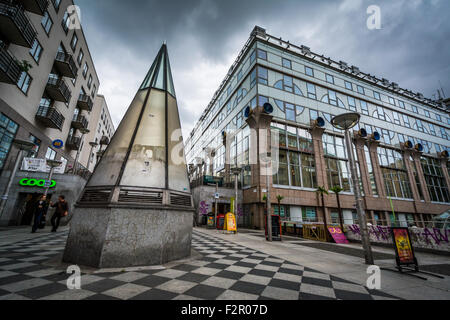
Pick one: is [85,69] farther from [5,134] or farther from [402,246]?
[402,246]

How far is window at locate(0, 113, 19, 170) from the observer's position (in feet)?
36.7

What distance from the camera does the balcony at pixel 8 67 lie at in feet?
32.6

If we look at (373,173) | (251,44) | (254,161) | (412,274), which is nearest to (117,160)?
(412,274)

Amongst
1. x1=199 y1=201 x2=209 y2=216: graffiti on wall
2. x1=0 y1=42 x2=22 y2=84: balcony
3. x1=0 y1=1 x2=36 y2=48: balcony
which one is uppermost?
x1=0 y1=1 x2=36 y2=48: balcony

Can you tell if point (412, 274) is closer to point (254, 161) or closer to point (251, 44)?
point (254, 161)

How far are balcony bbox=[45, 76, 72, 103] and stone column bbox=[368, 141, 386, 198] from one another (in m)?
38.8

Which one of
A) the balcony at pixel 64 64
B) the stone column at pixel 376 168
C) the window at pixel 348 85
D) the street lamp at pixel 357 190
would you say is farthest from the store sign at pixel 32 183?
the window at pixel 348 85

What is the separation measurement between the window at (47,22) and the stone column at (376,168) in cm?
3979

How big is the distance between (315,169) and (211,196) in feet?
45.1

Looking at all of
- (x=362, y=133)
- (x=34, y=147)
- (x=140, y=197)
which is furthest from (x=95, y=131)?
(x=362, y=133)

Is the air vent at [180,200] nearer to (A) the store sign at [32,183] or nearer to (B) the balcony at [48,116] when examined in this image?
(A) the store sign at [32,183]

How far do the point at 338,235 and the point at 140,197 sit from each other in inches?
475

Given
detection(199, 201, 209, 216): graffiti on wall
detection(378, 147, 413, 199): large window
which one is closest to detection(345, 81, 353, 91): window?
detection(378, 147, 413, 199): large window

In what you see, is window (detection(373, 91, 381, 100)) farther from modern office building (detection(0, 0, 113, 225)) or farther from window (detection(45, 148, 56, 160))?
window (detection(45, 148, 56, 160))
